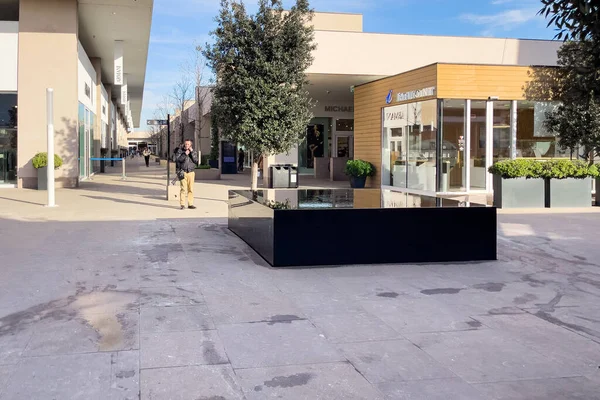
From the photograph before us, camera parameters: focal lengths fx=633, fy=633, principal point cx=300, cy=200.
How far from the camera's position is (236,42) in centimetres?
1515

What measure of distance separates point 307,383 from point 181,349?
45.3 inches

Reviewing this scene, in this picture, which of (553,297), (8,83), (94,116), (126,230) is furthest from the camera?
(94,116)

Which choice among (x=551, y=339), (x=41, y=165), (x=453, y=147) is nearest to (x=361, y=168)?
(x=453, y=147)

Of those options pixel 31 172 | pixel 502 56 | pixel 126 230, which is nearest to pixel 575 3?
pixel 126 230

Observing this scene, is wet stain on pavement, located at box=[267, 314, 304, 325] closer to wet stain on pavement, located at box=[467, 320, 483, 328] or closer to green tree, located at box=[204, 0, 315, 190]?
wet stain on pavement, located at box=[467, 320, 483, 328]

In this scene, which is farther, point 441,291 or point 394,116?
point 394,116

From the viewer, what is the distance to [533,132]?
19.1m

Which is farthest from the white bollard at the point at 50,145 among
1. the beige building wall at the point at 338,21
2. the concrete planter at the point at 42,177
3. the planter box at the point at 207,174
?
the beige building wall at the point at 338,21

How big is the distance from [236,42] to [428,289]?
32.5 ft

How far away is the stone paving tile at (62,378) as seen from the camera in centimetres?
390

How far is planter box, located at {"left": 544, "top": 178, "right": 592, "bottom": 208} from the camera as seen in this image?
15.6 m

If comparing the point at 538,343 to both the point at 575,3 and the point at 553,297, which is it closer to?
the point at 553,297

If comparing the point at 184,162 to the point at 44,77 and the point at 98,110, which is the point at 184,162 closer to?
the point at 44,77

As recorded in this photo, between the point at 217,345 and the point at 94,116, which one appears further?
the point at 94,116
